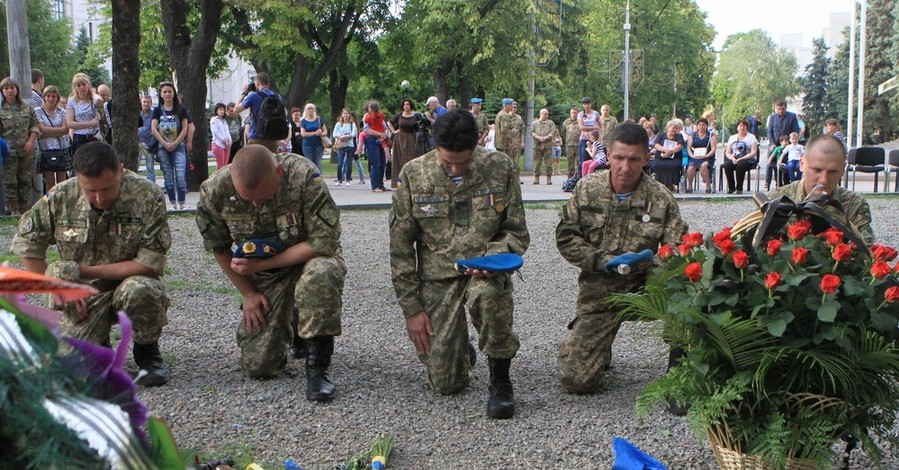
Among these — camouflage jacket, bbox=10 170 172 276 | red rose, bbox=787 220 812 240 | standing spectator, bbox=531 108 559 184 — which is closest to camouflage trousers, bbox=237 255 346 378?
camouflage jacket, bbox=10 170 172 276

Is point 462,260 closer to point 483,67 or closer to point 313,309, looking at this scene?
point 313,309

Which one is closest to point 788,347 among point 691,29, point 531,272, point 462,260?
point 462,260

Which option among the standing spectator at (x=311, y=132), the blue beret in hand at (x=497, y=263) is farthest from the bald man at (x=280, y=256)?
the standing spectator at (x=311, y=132)

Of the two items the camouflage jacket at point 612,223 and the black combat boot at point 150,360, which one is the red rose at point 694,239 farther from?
the black combat boot at point 150,360

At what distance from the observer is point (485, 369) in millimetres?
5676

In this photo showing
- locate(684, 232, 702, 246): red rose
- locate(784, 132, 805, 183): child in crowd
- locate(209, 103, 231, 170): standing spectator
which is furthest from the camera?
locate(784, 132, 805, 183): child in crowd

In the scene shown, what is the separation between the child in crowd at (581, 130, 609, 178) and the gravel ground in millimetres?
9270

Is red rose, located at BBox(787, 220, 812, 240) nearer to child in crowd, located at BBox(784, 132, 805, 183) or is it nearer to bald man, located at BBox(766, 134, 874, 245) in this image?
bald man, located at BBox(766, 134, 874, 245)

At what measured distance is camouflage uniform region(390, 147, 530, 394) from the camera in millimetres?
5117

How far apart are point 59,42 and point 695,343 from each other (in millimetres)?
47880

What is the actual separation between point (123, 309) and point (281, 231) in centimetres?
99

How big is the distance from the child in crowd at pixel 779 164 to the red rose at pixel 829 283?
15.8 m

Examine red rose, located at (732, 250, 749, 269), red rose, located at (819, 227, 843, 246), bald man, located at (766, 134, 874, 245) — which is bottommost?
red rose, located at (732, 250, 749, 269)

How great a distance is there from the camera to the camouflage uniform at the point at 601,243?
17.0ft
